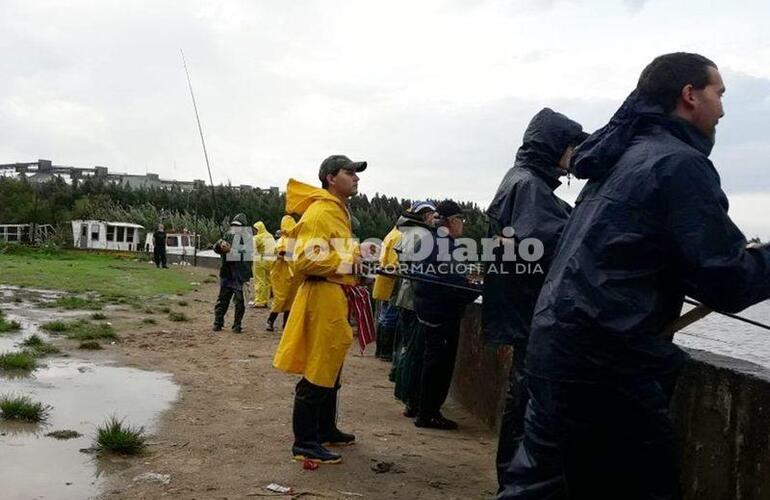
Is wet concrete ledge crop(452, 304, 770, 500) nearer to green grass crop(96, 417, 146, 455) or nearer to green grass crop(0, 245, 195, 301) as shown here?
green grass crop(96, 417, 146, 455)


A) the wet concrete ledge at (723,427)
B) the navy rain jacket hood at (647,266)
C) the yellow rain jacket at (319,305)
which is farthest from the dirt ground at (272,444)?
the navy rain jacket hood at (647,266)

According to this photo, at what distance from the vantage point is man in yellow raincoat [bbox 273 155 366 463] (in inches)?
203

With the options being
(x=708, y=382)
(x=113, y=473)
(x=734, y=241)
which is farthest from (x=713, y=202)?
(x=113, y=473)

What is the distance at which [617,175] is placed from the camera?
9.06ft

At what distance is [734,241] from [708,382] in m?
1.50

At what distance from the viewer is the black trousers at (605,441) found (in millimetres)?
2678

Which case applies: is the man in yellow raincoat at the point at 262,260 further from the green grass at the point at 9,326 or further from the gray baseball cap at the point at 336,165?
Result: the gray baseball cap at the point at 336,165

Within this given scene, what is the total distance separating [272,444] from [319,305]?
1286 millimetres

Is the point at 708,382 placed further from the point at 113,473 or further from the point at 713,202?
the point at 113,473

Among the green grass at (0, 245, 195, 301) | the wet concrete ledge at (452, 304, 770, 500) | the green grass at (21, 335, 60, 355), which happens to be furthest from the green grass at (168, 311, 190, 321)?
the wet concrete ledge at (452, 304, 770, 500)

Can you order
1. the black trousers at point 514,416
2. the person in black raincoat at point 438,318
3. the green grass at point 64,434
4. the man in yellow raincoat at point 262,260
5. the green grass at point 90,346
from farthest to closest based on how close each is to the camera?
the man in yellow raincoat at point 262,260, the green grass at point 90,346, the person in black raincoat at point 438,318, the green grass at point 64,434, the black trousers at point 514,416

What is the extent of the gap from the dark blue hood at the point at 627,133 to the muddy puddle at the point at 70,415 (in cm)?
328

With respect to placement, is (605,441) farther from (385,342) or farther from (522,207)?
(385,342)

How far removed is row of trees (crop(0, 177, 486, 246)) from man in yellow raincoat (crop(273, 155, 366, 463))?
41.1 metres
